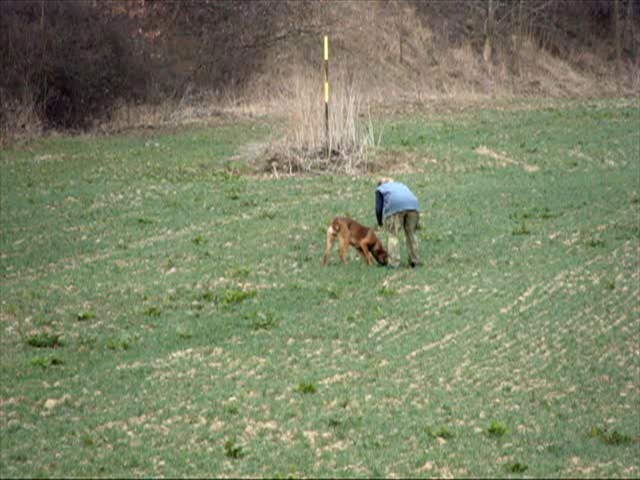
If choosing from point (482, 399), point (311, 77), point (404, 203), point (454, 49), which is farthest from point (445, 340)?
point (454, 49)

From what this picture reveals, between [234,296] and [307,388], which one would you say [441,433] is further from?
[234,296]

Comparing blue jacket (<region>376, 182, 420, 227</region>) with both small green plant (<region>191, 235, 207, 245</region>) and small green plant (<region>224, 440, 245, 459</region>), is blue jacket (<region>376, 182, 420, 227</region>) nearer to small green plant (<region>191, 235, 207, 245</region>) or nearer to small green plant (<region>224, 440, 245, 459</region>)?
small green plant (<region>191, 235, 207, 245</region>)

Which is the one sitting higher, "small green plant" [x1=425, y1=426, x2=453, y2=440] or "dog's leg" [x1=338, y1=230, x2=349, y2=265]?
"dog's leg" [x1=338, y1=230, x2=349, y2=265]

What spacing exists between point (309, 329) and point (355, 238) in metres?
2.94

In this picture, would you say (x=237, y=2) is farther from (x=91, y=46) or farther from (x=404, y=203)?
(x=404, y=203)

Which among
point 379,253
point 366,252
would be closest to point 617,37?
point 379,253

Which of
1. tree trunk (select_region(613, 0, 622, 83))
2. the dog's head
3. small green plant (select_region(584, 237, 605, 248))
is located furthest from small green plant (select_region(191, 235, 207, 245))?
tree trunk (select_region(613, 0, 622, 83))

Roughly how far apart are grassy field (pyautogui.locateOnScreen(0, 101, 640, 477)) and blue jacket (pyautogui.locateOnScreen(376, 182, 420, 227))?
3.27 feet

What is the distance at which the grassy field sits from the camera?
10.3m

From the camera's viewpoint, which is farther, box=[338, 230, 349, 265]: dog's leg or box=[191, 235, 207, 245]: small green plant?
box=[191, 235, 207, 245]: small green plant

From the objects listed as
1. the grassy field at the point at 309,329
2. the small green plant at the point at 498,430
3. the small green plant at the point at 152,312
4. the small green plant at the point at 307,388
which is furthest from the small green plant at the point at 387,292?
the small green plant at the point at 498,430

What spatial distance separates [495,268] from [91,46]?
21481mm

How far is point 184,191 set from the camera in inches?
965

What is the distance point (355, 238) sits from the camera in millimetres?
16891
